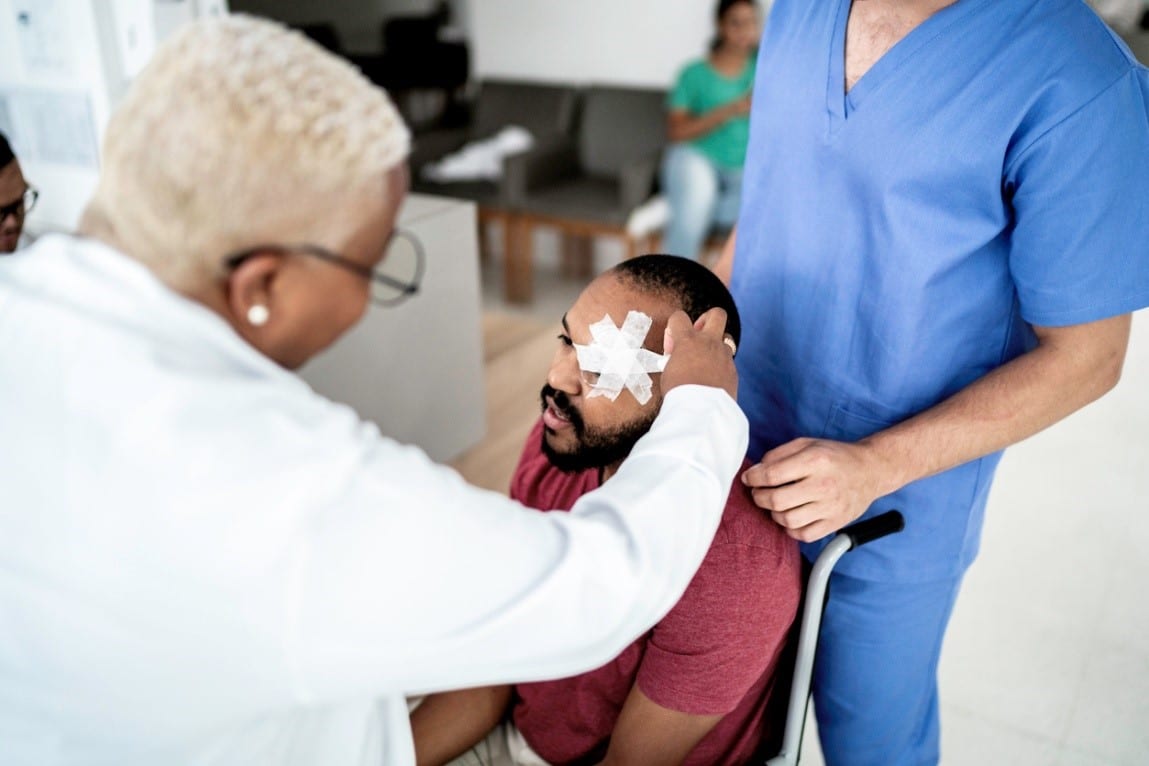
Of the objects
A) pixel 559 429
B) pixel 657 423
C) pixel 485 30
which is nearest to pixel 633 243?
pixel 485 30

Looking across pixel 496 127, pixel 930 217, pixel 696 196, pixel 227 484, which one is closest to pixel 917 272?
pixel 930 217

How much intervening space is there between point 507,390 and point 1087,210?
2518 mm

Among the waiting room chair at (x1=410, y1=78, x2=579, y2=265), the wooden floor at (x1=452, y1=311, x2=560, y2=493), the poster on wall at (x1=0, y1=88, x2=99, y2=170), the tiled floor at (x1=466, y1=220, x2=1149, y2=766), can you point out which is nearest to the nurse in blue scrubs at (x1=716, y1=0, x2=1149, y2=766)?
the tiled floor at (x1=466, y1=220, x2=1149, y2=766)

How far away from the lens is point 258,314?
2.14ft

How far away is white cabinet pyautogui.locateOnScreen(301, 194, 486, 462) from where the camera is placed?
242 centimetres

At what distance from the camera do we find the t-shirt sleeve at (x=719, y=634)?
0.97 meters

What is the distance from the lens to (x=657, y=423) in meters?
0.79

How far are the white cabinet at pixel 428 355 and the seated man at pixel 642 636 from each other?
1.17m

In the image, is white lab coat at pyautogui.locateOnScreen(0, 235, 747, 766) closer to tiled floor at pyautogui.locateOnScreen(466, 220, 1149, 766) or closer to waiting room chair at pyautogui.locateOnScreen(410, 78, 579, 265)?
tiled floor at pyautogui.locateOnScreen(466, 220, 1149, 766)

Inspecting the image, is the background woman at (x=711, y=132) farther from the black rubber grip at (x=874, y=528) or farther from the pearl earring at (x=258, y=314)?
the pearl earring at (x=258, y=314)

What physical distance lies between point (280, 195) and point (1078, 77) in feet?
2.51

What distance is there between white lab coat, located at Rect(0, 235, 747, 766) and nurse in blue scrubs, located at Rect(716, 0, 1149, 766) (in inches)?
16.1

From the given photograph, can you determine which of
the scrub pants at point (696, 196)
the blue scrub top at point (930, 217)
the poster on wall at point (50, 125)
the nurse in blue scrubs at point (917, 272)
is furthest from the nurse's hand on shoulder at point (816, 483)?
the scrub pants at point (696, 196)

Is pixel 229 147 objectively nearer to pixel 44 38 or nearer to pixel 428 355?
pixel 44 38
